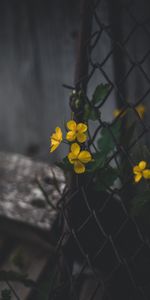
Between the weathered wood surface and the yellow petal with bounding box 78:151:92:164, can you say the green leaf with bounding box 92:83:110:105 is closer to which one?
the yellow petal with bounding box 78:151:92:164

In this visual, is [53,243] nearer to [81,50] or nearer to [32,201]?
[32,201]

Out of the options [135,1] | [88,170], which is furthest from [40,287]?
[135,1]

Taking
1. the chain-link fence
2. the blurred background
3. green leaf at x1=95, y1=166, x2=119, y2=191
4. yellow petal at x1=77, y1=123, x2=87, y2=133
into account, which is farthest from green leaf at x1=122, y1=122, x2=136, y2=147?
the blurred background

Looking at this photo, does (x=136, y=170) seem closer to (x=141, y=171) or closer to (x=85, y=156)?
(x=141, y=171)

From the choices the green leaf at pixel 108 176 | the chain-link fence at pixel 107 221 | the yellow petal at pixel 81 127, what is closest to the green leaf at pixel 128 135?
the chain-link fence at pixel 107 221

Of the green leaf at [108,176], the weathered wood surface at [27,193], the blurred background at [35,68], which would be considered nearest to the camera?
the green leaf at [108,176]

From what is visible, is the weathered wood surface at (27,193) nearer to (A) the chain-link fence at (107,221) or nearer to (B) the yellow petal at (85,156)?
(A) the chain-link fence at (107,221)
